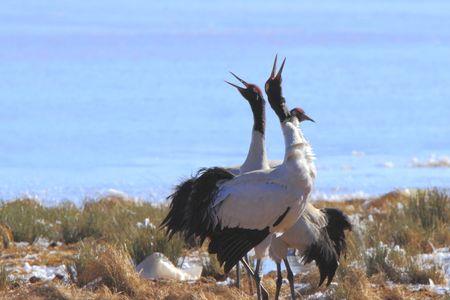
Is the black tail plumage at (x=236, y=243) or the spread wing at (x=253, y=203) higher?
the spread wing at (x=253, y=203)

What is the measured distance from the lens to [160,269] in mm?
10938

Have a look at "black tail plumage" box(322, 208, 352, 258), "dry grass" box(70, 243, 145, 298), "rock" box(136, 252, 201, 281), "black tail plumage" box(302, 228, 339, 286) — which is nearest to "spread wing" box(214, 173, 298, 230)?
"black tail plumage" box(302, 228, 339, 286)

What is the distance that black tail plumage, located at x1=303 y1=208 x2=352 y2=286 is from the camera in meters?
9.66

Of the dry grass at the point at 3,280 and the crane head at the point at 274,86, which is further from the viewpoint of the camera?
the dry grass at the point at 3,280

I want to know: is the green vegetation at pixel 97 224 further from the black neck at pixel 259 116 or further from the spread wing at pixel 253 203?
the spread wing at pixel 253 203

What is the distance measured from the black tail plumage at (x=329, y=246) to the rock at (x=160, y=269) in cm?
147

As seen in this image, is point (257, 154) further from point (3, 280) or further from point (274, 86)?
point (3, 280)

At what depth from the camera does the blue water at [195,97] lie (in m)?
21.5

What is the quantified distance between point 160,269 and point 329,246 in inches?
70.2

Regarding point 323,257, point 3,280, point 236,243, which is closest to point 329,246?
point 323,257

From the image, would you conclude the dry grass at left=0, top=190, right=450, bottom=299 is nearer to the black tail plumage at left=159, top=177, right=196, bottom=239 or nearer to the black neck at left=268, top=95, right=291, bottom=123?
the black tail plumage at left=159, top=177, right=196, bottom=239

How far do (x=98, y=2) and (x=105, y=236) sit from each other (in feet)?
206

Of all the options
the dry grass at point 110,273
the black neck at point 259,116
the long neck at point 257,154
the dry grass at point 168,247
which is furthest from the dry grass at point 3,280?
the black neck at point 259,116

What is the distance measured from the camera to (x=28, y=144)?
24.8 metres
